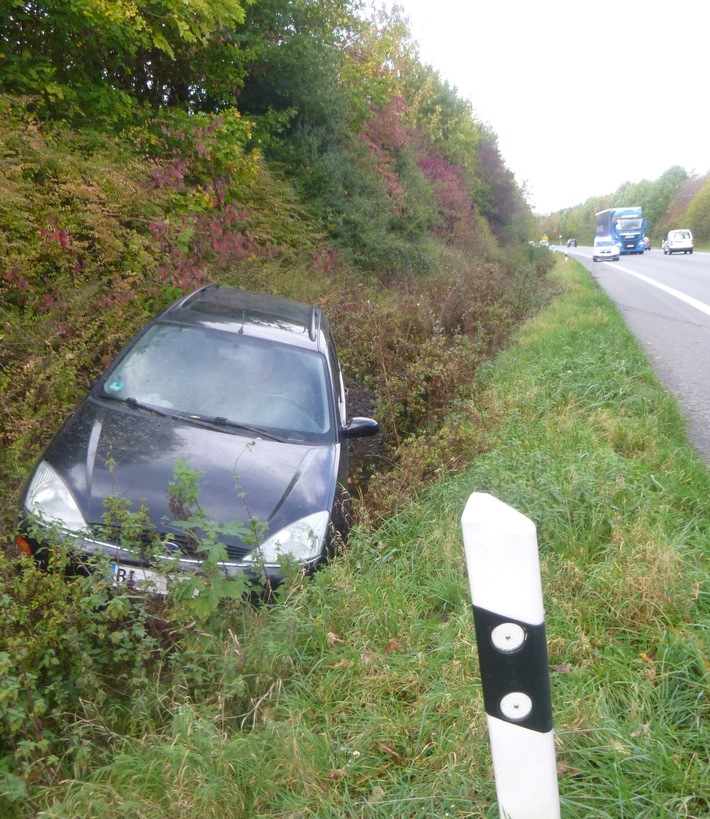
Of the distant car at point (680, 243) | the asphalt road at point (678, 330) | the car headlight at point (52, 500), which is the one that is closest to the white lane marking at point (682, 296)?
the asphalt road at point (678, 330)

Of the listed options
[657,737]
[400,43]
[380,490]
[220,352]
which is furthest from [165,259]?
[400,43]

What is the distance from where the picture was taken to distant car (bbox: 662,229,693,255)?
4500cm

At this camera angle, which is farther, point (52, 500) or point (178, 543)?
point (52, 500)

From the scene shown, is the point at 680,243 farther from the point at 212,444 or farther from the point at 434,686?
the point at 434,686

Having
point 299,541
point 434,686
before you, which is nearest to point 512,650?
point 434,686

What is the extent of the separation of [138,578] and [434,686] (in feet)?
4.60

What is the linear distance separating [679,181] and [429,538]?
3778 inches

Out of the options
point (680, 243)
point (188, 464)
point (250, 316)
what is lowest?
point (188, 464)

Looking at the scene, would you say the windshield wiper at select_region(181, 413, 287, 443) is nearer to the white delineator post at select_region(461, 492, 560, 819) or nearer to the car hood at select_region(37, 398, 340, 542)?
the car hood at select_region(37, 398, 340, 542)

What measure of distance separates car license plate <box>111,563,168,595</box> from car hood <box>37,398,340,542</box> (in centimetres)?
23

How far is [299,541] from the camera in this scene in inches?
141

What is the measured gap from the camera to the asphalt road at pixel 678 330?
6906 millimetres

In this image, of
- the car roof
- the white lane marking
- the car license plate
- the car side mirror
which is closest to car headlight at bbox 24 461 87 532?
the car license plate

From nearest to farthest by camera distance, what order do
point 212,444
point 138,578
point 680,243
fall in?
point 138,578
point 212,444
point 680,243
